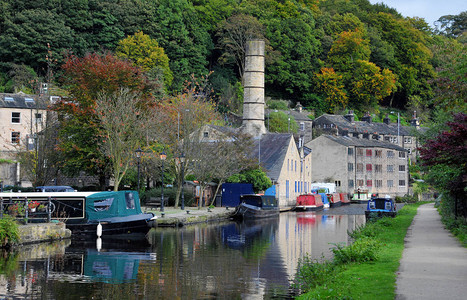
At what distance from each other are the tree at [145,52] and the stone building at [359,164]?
75.1 feet

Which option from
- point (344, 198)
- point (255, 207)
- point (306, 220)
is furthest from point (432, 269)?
point (344, 198)

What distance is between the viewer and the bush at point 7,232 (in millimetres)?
23719

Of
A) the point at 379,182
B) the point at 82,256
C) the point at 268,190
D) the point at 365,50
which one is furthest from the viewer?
the point at 365,50

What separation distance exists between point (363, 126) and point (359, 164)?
34.1 feet

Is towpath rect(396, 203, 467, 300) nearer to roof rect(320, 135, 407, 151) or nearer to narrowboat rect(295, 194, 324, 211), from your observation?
narrowboat rect(295, 194, 324, 211)

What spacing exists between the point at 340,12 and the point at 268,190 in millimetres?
76717

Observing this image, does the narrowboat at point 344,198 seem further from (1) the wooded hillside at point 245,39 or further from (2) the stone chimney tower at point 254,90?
(1) the wooded hillside at point 245,39

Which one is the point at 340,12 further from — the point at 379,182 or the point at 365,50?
the point at 379,182

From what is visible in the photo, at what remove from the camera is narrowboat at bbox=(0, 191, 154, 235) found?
2961 centimetres

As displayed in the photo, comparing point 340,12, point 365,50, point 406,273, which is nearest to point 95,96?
point 406,273

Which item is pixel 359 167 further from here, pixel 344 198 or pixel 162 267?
pixel 162 267

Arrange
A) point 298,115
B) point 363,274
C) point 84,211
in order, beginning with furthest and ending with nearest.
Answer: point 298,115 < point 84,211 < point 363,274

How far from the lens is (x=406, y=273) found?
15.0 metres

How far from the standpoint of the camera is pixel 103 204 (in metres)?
30.5
